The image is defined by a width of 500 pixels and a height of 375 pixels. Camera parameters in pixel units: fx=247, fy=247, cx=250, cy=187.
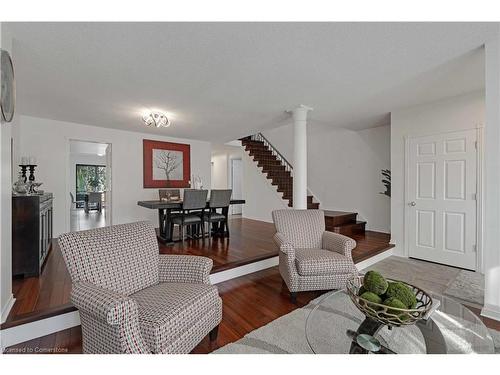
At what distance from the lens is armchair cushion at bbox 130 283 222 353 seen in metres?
1.29

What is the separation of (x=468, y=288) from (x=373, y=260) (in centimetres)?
109

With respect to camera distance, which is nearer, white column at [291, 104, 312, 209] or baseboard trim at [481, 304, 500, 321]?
baseboard trim at [481, 304, 500, 321]

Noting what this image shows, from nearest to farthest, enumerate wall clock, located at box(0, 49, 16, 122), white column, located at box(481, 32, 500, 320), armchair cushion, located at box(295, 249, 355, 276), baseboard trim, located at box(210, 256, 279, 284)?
wall clock, located at box(0, 49, 16, 122), white column, located at box(481, 32, 500, 320), armchair cushion, located at box(295, 249, 355, 276), baseboard trim, located at box(210, 256, 279, 284)

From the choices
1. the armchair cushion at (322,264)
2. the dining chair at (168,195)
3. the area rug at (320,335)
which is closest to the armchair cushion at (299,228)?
the armchair cushion at (322,264)

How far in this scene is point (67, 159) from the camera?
4.54 metres

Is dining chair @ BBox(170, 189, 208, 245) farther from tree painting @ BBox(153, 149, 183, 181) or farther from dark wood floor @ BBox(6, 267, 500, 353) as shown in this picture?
tree painting @ BBox(153, 149, 183, 181)

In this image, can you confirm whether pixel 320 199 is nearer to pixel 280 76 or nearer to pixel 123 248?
pixel 280 76

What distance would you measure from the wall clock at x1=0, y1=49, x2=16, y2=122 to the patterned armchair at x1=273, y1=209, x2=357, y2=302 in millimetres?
2404

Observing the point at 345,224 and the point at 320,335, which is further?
the point at 345,224

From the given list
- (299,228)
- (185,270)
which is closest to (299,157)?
(299,228)

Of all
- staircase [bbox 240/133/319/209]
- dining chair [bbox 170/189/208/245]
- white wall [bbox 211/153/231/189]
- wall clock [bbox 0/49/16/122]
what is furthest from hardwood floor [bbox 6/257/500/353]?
white wall [bbox 211/153/231/189]

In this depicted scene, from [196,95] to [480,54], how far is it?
290cm

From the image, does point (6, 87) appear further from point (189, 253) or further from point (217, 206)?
point (217, 206)

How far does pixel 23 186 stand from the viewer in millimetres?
2590
